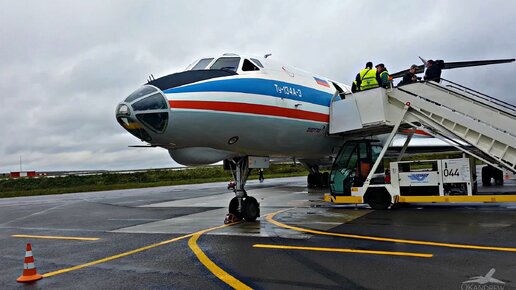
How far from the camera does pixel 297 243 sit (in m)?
7.86

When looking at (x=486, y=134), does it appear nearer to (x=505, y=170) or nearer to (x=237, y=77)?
(x=505, y=170)

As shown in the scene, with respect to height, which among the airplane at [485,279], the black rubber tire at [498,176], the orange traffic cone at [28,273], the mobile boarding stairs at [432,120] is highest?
the mobile boarding stairs at [432,120]

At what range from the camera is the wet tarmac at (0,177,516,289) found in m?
→ 5.39

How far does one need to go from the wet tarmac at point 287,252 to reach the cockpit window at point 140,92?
10.2 ft

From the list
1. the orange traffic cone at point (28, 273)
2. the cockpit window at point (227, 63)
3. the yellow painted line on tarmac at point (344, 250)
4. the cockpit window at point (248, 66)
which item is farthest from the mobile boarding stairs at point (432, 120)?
the orange traffic cone at point (28, 273)

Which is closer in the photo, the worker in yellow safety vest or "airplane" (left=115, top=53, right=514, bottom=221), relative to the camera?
"airplane" (left=115, top=53, right=514, bottom=221)

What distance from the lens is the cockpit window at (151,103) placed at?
8.00 metres

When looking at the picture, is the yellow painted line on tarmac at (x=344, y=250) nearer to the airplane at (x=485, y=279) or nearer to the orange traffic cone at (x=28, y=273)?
the airplane at (x=485, y=279)

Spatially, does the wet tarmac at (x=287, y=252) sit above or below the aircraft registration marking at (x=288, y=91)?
below

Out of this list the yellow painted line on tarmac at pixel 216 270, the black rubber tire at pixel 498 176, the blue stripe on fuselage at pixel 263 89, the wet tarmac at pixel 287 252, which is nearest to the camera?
the yellow painted line on tarmac at pixel 216 270

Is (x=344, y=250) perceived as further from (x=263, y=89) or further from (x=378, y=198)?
(x=378, y=198)

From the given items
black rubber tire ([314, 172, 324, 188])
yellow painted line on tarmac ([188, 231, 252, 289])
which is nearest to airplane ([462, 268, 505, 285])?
yellow painted line on tarmac ([188, 231, 252, 289])

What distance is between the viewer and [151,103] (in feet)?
26.6

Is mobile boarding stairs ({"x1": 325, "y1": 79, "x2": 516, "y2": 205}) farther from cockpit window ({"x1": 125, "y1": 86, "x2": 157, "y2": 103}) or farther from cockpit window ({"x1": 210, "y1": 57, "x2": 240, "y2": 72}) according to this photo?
cockpit window ({"x1": 125, "y1": 86, "x2": 157, "y2": 103})
